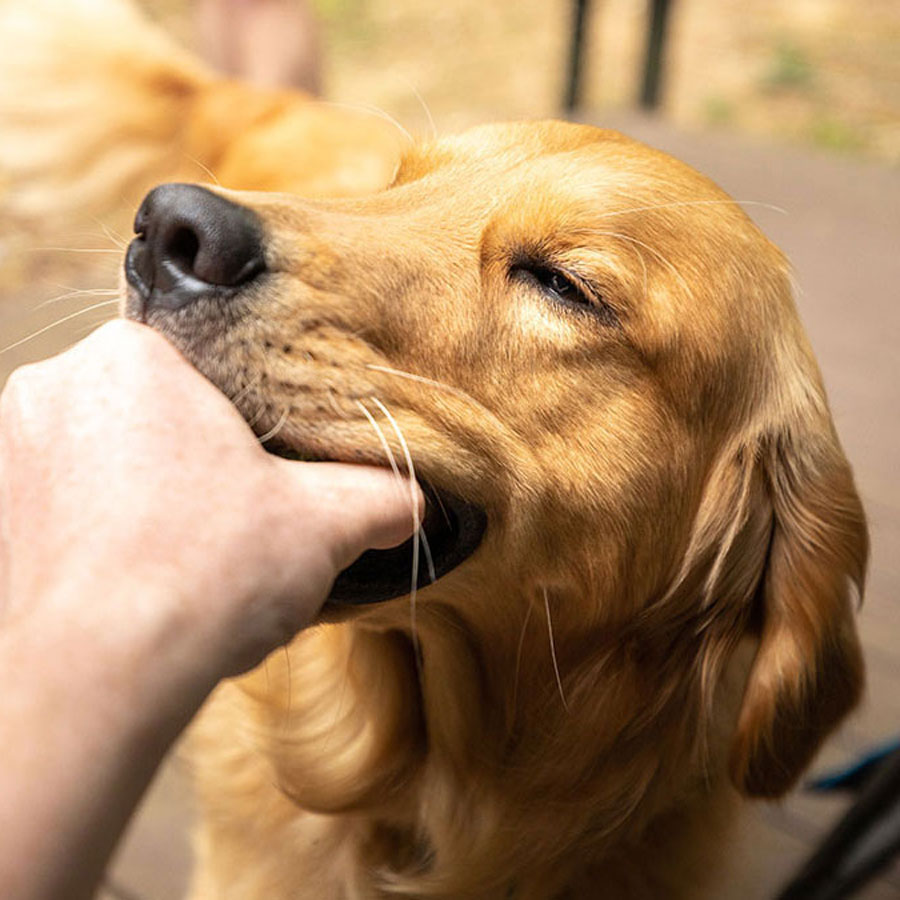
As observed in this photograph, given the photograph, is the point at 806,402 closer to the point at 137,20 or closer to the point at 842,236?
Answer: the point at 137,20

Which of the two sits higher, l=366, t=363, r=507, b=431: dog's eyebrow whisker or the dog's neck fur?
l=366, t=363, r=507, b=431: dog's eyebrow whisker

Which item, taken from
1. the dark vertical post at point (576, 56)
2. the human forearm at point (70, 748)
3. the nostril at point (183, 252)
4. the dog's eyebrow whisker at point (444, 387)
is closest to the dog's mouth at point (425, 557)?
the dog's eyebrow whisker at point (444, 387)

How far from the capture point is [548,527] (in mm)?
1405

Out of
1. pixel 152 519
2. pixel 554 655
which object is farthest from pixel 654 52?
pixel 152 519

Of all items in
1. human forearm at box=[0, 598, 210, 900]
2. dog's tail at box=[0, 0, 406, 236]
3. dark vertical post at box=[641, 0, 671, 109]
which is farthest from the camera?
dark vertical post at box=[641, 0, 671, 109]

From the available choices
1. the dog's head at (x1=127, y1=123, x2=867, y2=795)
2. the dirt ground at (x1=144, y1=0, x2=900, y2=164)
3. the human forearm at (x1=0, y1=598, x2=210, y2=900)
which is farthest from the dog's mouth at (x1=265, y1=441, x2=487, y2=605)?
the dirt ground at (x1=144, y1=0, x2=900, y2=164)

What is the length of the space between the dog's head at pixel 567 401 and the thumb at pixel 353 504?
0.25 feet

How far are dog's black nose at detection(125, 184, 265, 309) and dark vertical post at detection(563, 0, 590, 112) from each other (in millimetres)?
3891

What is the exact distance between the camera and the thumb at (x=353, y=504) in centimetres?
98

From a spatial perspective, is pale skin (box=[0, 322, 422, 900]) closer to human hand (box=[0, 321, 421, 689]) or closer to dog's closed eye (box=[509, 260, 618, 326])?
human hand (box=[0, 321, 421, 689])

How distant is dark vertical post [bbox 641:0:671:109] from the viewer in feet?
15.8

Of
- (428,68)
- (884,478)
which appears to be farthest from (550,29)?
(884,478)

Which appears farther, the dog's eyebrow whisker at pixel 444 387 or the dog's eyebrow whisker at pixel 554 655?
the dog's eyebrow whisker at pixel 554 655

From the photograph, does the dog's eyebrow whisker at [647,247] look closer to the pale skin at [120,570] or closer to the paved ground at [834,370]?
the pale skin at [120,570]
